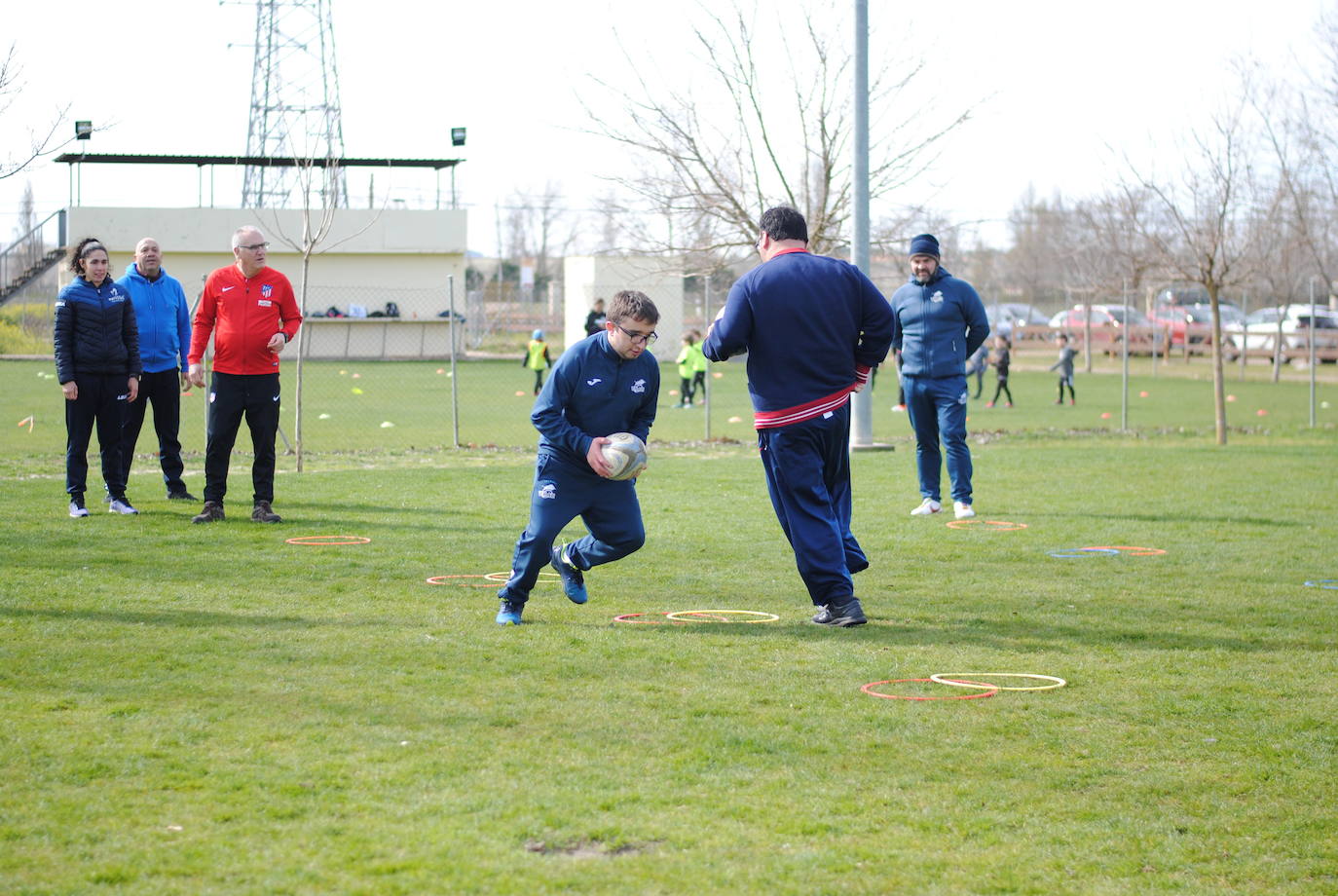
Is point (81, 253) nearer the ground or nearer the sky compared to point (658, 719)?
nearer the sky

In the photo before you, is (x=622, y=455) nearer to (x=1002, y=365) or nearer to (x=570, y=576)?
(x=570, y=576)

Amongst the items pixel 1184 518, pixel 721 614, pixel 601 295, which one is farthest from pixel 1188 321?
pixel 721 614

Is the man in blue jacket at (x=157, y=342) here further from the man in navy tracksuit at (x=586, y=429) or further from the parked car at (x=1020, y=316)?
the parked car at (x=1020, y=316)

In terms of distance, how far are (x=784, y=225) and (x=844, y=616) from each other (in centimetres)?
195

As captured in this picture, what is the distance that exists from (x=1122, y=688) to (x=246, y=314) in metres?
6.84

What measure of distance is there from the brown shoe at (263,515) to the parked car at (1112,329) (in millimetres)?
38091

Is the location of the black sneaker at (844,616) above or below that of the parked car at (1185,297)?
below

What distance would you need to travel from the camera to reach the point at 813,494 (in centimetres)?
682

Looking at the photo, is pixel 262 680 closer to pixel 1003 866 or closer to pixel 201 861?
pixel 201 861

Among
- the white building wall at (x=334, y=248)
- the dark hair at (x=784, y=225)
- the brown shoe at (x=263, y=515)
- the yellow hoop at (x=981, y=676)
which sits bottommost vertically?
the yellow hoop at (x=981, y=676)

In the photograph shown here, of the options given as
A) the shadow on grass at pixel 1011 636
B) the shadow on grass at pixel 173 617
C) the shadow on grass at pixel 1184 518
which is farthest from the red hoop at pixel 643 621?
the shadow on grass at pixel 1184 518

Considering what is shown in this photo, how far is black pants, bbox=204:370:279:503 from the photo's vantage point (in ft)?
32.9

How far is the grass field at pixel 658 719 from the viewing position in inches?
145

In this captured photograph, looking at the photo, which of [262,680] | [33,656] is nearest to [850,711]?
[262,680]
